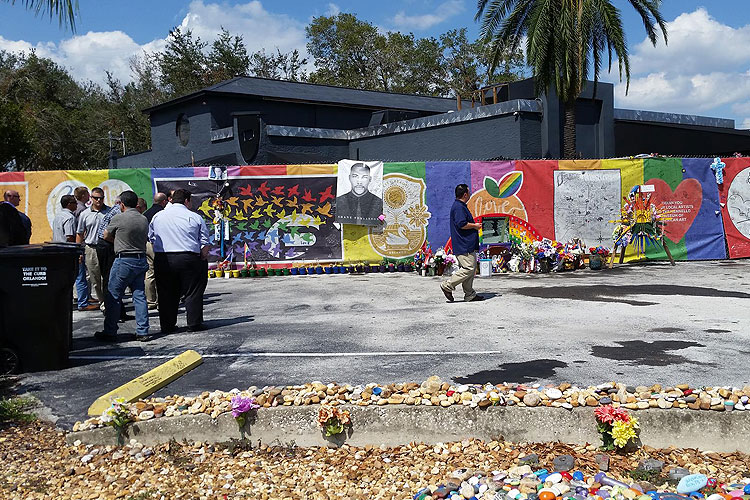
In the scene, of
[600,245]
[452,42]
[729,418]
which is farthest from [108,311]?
[452,42]

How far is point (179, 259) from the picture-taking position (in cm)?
820

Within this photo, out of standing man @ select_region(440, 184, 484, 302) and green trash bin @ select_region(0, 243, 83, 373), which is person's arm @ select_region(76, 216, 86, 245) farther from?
standing man @ select_region(440, 184, 484, 302)

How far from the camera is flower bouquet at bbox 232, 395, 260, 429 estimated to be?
4.61 metres

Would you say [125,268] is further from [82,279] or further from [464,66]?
[464,66]

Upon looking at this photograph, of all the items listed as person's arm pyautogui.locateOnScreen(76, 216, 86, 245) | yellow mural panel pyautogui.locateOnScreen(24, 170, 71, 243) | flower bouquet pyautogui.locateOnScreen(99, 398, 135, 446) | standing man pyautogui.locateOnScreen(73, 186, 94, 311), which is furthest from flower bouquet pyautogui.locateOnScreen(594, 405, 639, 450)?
yellow mural panel pyautogui.locateOnScreen(24, 170, 71, 243)

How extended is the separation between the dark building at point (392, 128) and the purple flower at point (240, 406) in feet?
55.3

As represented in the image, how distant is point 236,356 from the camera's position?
6.87 metres

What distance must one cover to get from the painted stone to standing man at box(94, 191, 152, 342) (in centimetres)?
622

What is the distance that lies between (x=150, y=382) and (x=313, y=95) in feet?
78.5

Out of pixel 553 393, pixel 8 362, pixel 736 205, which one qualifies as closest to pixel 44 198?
pixel 8 362

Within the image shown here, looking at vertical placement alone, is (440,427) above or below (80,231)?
below

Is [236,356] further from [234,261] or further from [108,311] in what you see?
[234,261]

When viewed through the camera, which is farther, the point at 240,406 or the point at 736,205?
the point at 736,205

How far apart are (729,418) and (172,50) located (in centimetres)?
4986
